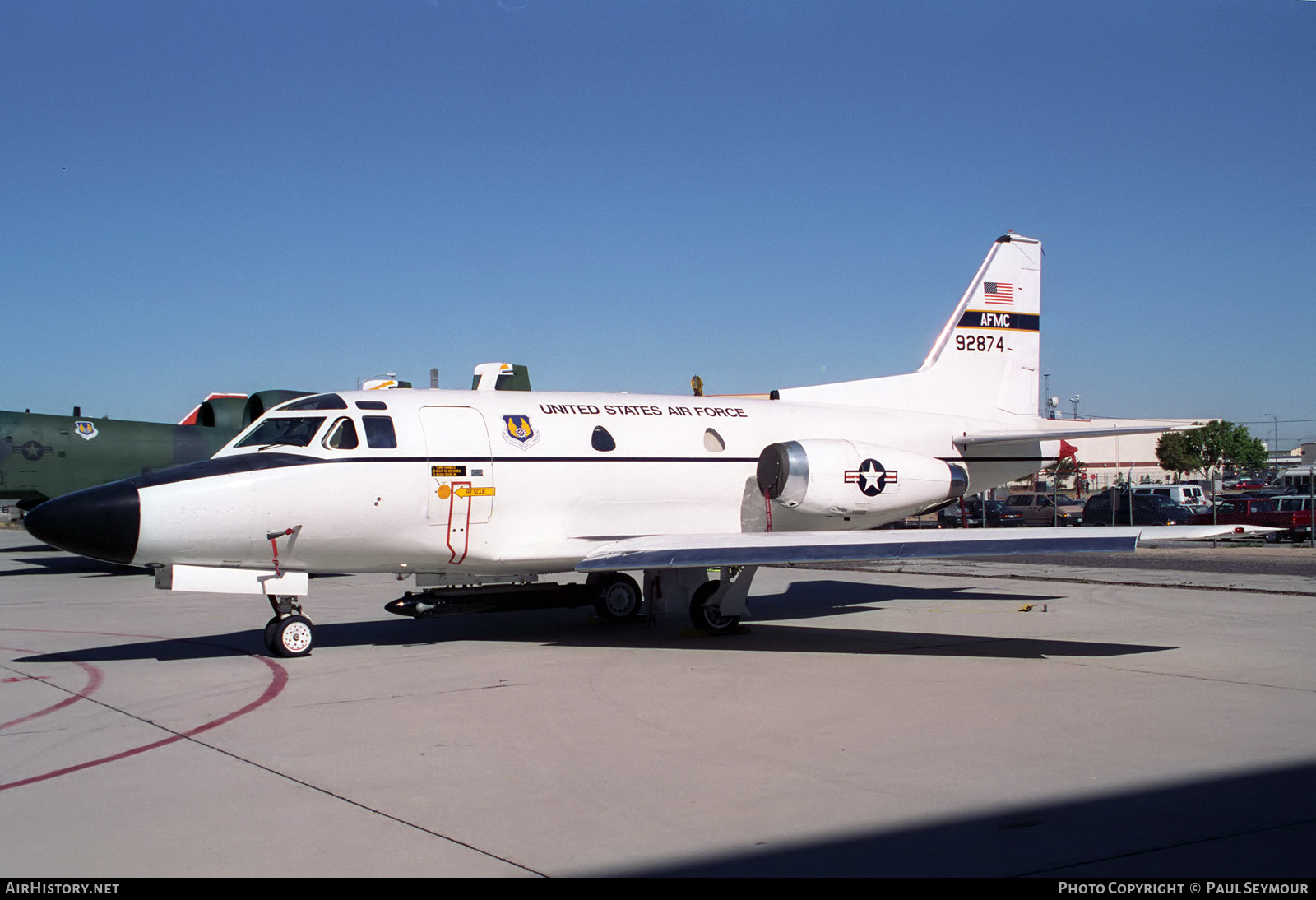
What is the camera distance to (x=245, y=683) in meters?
9.97

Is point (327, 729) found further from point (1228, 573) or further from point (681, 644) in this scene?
point (1228, 573)

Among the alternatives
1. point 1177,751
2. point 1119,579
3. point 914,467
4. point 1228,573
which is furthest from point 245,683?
point 1228,573

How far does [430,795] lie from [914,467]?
31.9 feet

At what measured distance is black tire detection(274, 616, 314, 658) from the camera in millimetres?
11133

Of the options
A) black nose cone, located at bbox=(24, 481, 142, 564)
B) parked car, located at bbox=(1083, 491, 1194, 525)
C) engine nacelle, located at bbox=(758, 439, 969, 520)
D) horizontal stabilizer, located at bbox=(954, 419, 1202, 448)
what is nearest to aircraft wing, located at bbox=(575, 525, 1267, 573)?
engine nacelle, located at bbox=(758, 439, 969, 520)

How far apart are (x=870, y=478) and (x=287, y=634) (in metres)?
7.43

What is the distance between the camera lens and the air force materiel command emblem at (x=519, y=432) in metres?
12.4

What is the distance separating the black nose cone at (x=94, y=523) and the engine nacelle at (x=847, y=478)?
24.4 ft

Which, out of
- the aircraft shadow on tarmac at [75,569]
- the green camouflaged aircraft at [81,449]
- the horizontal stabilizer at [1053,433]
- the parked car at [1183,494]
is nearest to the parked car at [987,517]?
the parked car at [1183,494]

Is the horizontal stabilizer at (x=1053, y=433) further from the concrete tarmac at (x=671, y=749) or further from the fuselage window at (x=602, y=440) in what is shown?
the fuselage window at (x=602, y=440)

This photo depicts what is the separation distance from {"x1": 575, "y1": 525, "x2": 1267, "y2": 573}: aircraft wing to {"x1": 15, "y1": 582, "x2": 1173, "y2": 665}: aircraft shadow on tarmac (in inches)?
46.9

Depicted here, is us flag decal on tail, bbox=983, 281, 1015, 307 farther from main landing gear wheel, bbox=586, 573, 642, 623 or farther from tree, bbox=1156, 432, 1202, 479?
tree, bbox=1156, 432, 1202, 479

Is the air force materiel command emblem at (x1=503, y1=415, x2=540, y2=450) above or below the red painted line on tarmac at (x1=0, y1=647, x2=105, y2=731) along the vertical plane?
above

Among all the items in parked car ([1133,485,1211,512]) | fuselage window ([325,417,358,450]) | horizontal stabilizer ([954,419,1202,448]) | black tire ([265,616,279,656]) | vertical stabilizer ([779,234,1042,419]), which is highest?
vertical stabilizer ([779,234,1042,419])
